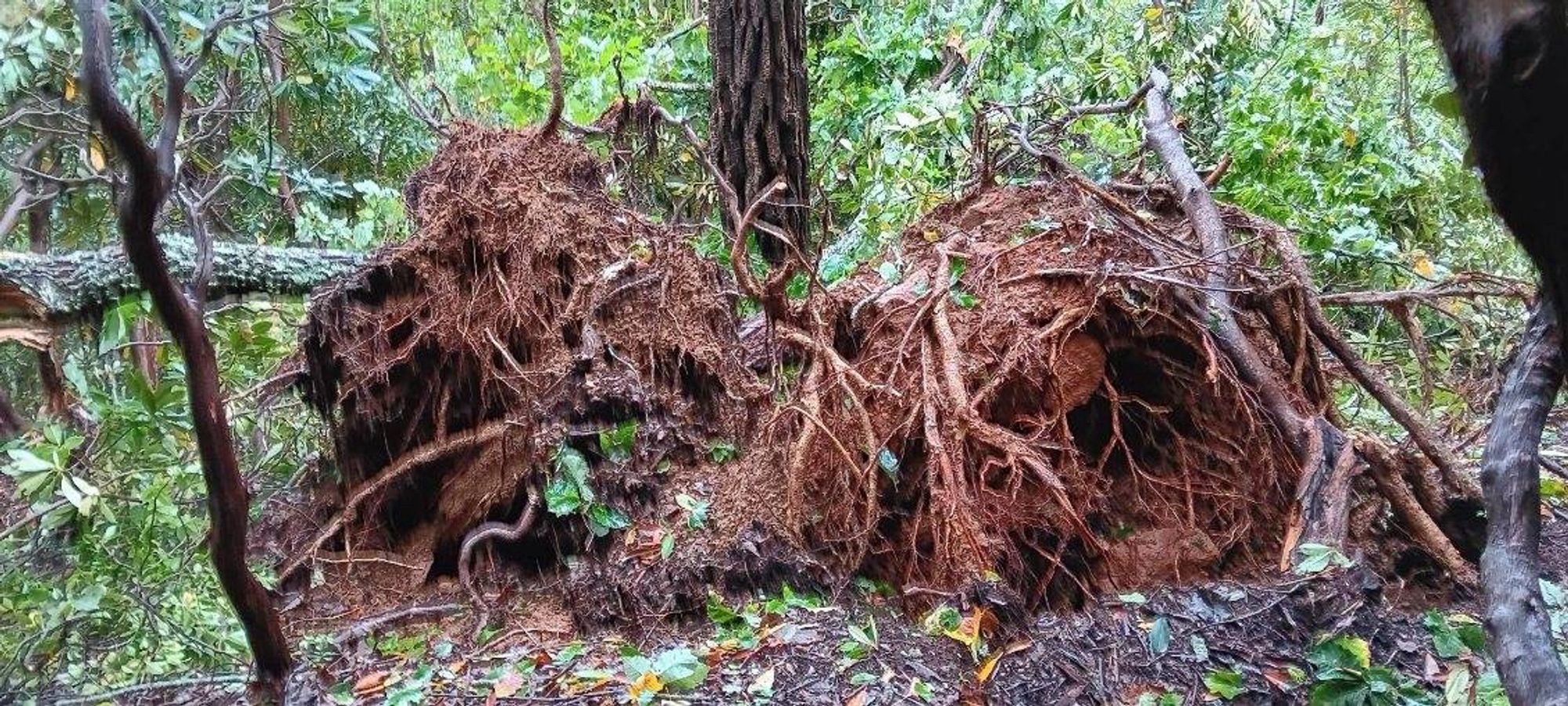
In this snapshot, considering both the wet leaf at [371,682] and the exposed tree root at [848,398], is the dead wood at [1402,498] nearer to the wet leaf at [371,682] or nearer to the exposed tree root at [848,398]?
the exposed tree root at [848,398]

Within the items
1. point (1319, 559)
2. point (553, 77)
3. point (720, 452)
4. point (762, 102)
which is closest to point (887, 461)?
point (720, 452)

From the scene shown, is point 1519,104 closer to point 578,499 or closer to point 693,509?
point 693,509

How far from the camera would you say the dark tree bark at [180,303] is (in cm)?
211

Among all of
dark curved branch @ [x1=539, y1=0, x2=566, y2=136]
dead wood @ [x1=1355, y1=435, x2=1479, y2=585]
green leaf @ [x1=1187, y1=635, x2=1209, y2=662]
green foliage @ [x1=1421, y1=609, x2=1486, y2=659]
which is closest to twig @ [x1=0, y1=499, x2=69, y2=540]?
dark curved branch @ [x1=539, y1=0, x2=566, y2=136]

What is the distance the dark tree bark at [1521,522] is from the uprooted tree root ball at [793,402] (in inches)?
65.7

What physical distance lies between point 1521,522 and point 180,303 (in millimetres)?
2976

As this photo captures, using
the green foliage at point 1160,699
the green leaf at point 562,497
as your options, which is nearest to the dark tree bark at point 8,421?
the green leaf at point 562,497

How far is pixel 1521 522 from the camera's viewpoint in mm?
1667

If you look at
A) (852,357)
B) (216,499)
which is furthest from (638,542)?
(216,499)

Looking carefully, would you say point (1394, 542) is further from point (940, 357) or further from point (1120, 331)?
point (940, 357)

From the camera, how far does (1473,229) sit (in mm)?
6500

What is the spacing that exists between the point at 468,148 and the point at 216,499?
2.36 m

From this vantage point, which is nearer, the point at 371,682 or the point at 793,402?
the point at 371,682

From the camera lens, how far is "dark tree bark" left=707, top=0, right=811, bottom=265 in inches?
237
